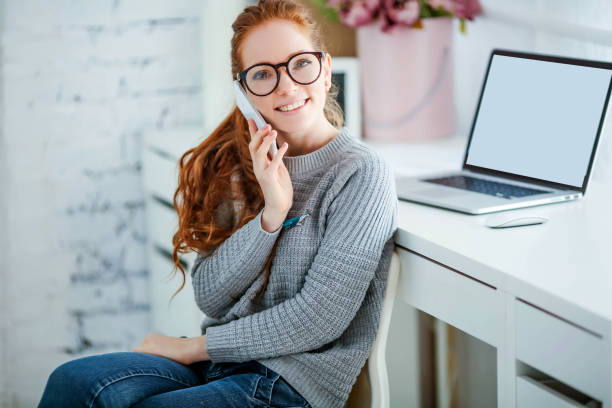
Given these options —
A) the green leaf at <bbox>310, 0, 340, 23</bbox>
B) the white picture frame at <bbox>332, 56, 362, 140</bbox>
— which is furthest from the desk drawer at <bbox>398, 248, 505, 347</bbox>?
the green leaf at <bbox>310, 0, 340, 23</bbox>

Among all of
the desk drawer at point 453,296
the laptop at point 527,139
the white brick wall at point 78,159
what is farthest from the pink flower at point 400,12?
the desk drawer at point 453,296

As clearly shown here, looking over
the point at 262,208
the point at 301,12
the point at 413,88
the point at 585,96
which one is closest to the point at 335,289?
the point at 262,208

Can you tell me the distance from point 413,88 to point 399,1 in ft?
0.75

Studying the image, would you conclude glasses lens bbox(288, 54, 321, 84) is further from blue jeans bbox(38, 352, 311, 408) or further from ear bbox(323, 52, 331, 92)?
blue jeans bbox(38, 352, 311, 408)

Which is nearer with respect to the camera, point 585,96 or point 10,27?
point 585,96

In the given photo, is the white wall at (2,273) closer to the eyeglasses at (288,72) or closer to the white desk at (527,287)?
the eyeglasses at (288,72)

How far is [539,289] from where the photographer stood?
2.75 ft

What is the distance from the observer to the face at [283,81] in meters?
1.13

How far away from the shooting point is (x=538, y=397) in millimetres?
Result: 900

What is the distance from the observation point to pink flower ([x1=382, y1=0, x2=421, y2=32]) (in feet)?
6.04

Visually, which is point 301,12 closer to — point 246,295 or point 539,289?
point 246,295

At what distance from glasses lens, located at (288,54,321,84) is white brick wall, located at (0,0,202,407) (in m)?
1.09

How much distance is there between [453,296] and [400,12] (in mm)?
1029

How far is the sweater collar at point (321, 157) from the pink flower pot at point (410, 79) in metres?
0.80
